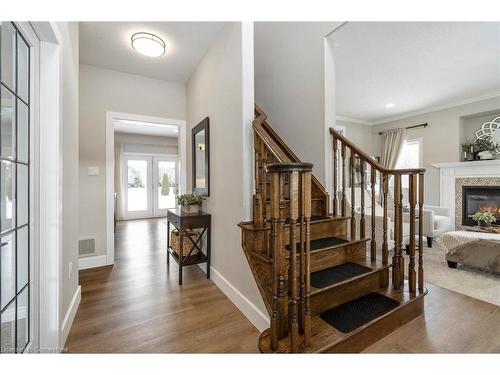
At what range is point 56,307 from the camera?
1412mm

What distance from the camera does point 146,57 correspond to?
2.94 m

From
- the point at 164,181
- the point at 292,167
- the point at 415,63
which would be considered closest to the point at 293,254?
the point at 292,167

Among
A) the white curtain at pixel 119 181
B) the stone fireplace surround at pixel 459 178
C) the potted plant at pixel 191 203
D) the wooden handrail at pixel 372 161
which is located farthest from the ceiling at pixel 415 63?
the white curtain at pixel 119 181

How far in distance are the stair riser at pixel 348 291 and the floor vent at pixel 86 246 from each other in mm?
3018

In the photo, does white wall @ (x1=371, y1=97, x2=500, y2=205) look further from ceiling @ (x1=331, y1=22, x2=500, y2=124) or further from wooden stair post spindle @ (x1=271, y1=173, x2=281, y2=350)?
wooden stair post spindle @ (x1=271, y1=173, x2=281, y2=350)

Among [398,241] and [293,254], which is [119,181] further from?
[398,241]

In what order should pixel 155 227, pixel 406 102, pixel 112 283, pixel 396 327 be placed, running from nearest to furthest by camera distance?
1. pixel 396 327
2. pixel 112 283
3. pixel 406 102
4. pixel 155 227

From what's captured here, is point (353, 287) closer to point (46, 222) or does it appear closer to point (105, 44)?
point (46, 222)

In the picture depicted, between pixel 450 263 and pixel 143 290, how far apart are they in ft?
12.1

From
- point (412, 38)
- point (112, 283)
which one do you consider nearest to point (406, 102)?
point (412, 38)

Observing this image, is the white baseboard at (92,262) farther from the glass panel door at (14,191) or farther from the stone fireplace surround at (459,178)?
the stone fireplace surround at (459,178)

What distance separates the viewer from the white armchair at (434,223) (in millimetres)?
3628

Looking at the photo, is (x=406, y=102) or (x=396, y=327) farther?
(x=406, y=102)

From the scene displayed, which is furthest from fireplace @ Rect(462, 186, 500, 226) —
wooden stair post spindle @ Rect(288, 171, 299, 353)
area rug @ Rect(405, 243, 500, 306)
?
wooden stair post spindle @ Rect(288, 171, 299, 353)
